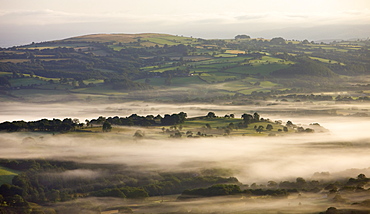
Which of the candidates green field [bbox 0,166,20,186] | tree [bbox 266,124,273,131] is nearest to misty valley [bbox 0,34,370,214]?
tree [bbox 266,124,273,131]

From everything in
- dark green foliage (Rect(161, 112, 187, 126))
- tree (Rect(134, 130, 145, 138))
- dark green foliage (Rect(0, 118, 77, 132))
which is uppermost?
dark green foliage (Rect(0, 118, 77, 132))

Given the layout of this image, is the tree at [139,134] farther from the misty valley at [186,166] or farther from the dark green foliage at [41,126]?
Result: the dark green foliage at [41,126]

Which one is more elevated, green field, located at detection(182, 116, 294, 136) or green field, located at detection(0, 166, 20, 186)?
green field, located at detection(182, 116, 294, 136)

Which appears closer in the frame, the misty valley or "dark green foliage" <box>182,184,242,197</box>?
the misty valley

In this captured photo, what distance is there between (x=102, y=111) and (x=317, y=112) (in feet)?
194

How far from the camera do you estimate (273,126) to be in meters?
110

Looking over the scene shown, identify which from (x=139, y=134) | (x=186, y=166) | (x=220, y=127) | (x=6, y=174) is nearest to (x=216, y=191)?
(x=186, y=166)

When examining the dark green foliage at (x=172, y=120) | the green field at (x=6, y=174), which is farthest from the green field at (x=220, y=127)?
the green field at (x=6, y=174)

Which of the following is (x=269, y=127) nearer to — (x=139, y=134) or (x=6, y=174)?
(x=139, y=134)

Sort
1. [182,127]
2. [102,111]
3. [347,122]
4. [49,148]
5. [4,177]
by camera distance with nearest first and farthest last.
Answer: [4,177]
[49,148]
[182,127]
[347,122]
[102,111]

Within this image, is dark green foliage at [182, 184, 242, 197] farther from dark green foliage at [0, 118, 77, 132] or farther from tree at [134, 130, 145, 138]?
dark green foliage at [0, 118, 77, 132]

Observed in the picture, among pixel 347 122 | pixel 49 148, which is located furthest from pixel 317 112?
pixel 49 148

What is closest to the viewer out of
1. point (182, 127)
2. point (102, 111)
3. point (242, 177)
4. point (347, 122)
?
point (242, 177)

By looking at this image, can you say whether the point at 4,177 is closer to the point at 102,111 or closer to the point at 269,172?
the point at 269,172
